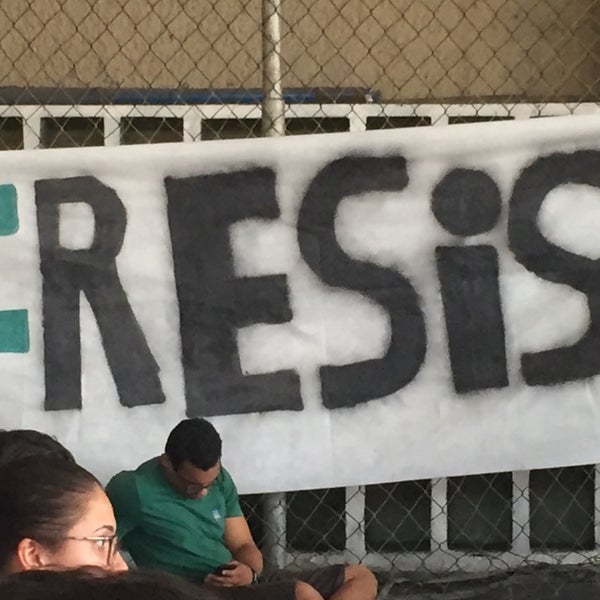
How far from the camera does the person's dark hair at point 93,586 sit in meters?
0.70

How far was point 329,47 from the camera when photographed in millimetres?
2686

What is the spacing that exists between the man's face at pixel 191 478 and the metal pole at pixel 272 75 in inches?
36.3

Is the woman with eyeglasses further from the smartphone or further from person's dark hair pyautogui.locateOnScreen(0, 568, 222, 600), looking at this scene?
the smartphone

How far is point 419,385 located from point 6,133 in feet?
4.69

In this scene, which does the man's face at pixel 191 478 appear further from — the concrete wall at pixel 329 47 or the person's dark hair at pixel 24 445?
the concrete wall at pixel 329 47

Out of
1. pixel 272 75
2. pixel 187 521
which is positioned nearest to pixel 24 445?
pixel 187 521

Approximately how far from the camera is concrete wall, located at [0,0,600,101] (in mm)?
2658

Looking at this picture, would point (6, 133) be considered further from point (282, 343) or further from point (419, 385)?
point (419, 385)

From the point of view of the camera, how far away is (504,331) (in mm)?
2221

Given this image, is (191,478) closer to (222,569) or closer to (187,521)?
(187,521)

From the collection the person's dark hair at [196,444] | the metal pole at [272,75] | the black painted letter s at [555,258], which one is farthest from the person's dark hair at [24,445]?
the black painted letter s at [555,258]

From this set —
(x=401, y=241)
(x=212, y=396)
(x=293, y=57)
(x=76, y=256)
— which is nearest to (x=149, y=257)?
(x=76, y=256)

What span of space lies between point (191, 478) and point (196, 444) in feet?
0.34

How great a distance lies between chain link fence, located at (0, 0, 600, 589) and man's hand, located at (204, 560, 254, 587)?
1.27ft
